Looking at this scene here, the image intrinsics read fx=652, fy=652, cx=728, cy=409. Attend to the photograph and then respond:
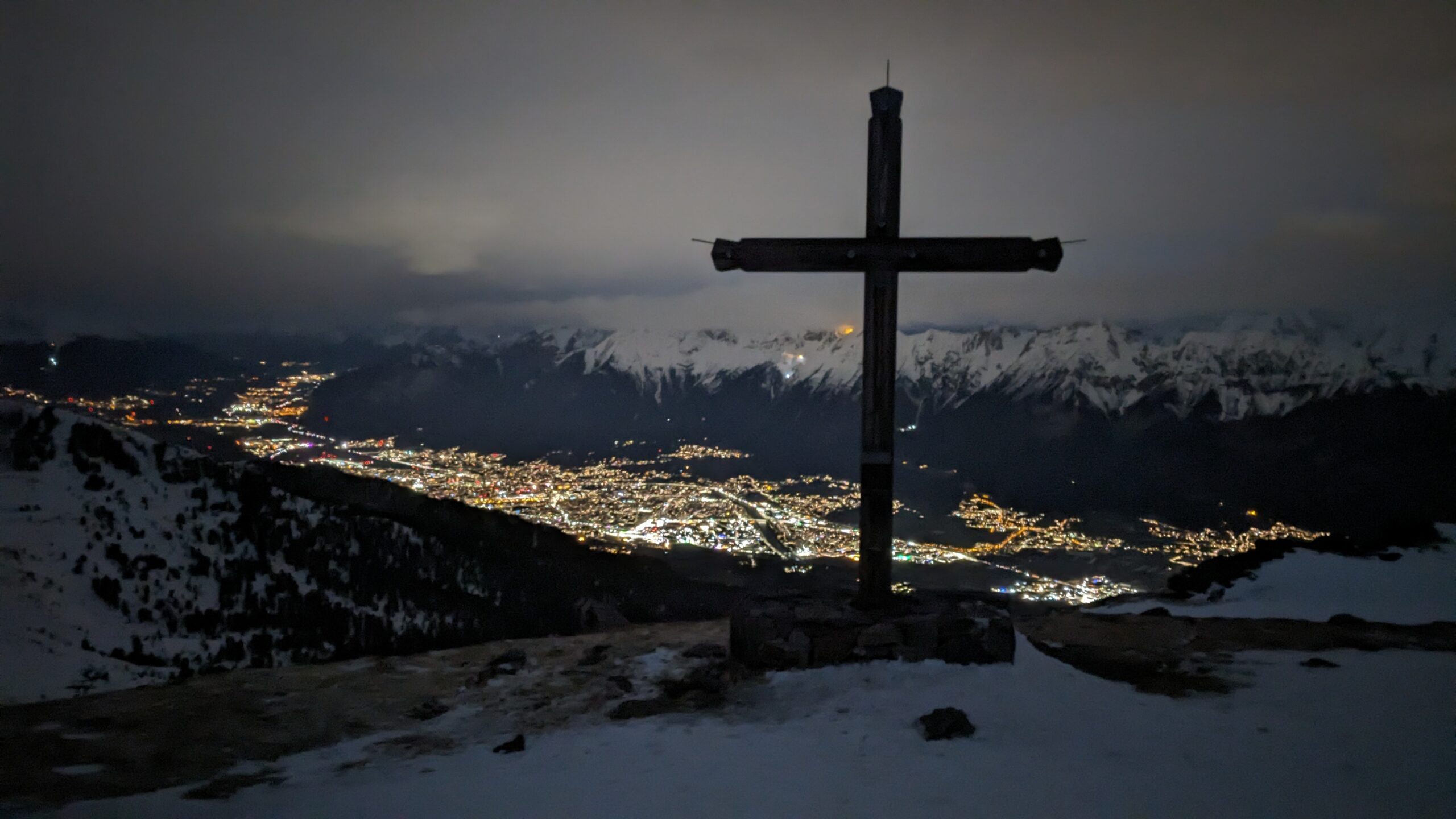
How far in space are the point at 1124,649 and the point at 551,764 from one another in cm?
985

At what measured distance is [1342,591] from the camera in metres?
17.0

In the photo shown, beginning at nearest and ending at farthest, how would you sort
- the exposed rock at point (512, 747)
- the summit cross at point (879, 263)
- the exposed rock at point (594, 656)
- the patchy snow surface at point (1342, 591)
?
the exposed rock at point (512, 747)
the summit cross at point (879, 263)
the exposed rock at point (594, 656)
the patchy snow surface at point (1342, 591)

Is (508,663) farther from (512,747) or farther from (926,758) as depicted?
(926,758)

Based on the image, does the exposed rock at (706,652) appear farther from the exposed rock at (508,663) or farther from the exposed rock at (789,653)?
the exposed rock at (508,663)

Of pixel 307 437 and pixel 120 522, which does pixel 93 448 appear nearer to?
pixel 120 522

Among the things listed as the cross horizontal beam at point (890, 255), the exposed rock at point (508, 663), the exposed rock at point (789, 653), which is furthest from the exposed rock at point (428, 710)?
the cross horizontal beam at point (890, 255)

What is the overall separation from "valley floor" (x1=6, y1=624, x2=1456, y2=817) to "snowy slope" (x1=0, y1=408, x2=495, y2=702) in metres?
33.8

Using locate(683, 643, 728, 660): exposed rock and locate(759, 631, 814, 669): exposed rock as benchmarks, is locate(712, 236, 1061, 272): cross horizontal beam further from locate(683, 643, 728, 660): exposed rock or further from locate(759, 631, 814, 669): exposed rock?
locate(683, 643, 728, 660): exposed rock

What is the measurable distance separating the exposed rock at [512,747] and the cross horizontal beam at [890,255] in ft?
22.9

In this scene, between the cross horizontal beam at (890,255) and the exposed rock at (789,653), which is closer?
the exposed rock at (789,653)

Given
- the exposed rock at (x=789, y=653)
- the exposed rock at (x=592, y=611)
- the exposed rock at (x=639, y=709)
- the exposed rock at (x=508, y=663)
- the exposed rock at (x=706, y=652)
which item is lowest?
the exposed rock at (x=592, y=611)

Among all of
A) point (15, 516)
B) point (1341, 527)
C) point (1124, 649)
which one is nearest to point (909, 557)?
point (1124, 649)

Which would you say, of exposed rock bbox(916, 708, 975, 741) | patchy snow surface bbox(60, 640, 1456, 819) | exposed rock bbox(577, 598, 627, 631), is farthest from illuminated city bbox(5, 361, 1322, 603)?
exposed rock bbox(916, 708, 975, 741)

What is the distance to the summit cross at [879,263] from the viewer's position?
10.0 metres
